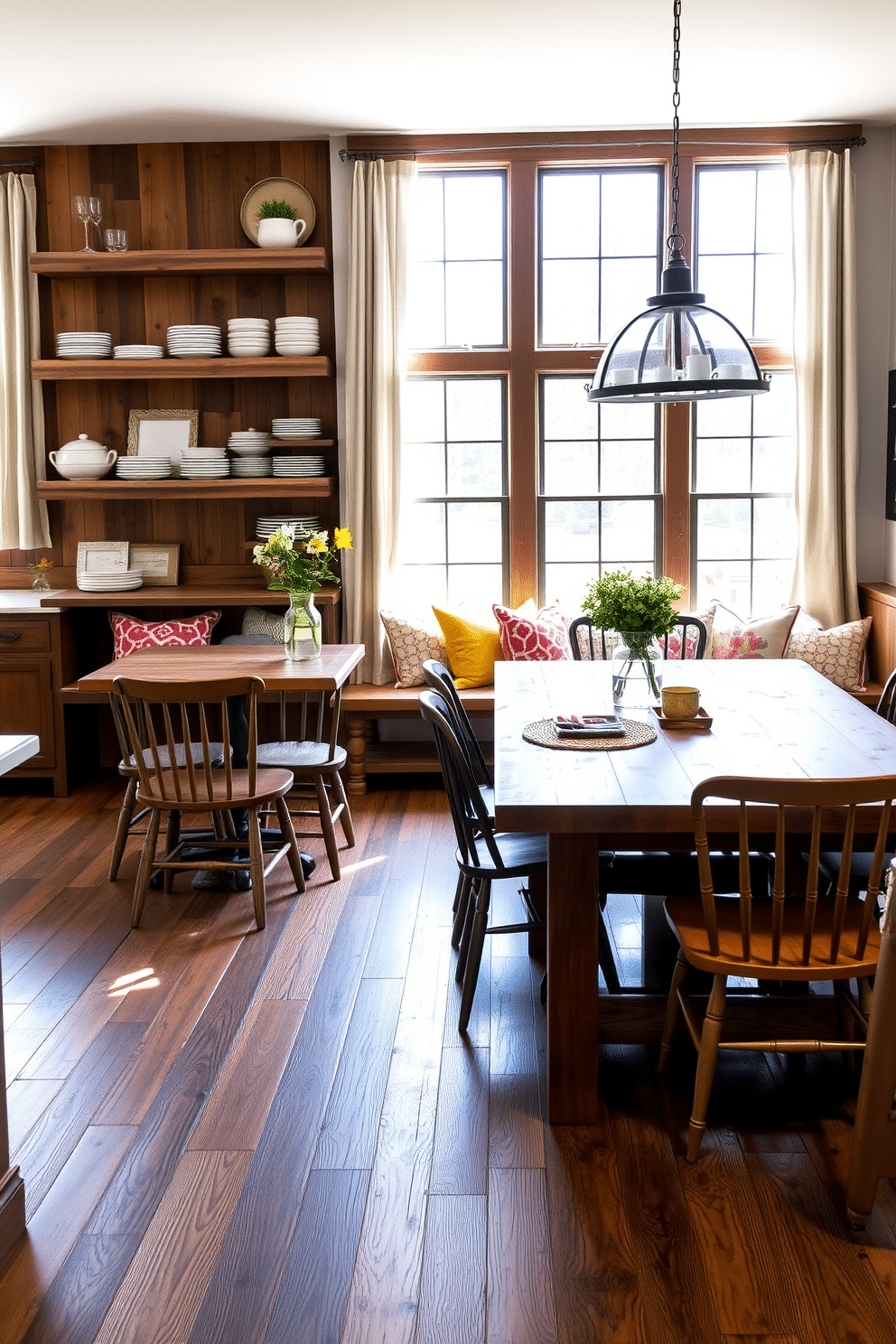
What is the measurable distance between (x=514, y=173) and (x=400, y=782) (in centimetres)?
302

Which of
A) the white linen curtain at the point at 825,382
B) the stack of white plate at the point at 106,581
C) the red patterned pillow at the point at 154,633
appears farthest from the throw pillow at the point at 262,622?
the white linen curtain at the point at 825,382

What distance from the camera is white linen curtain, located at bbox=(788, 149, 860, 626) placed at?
5.73 m

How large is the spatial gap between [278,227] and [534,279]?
1.26 m

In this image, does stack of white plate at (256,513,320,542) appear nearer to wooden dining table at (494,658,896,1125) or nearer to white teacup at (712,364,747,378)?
wooden dining table at (494,658,896,1125)

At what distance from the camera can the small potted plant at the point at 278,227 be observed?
5734mm

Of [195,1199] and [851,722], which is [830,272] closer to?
[851,722]

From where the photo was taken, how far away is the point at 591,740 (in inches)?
131

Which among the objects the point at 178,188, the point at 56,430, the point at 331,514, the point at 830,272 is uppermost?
the point at 178,188

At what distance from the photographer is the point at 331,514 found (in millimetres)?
6176

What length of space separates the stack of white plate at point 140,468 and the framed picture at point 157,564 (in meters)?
0.39

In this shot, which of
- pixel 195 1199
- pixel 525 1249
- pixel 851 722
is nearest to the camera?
pixel 525 1249

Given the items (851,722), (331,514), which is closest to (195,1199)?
(851,722)

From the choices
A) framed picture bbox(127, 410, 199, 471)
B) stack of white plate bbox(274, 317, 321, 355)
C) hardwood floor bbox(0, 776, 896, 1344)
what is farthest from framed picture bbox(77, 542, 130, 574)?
hardwood floor bbox(0, 776, 896, 1344)

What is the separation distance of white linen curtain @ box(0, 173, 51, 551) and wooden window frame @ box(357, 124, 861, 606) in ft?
5.46
